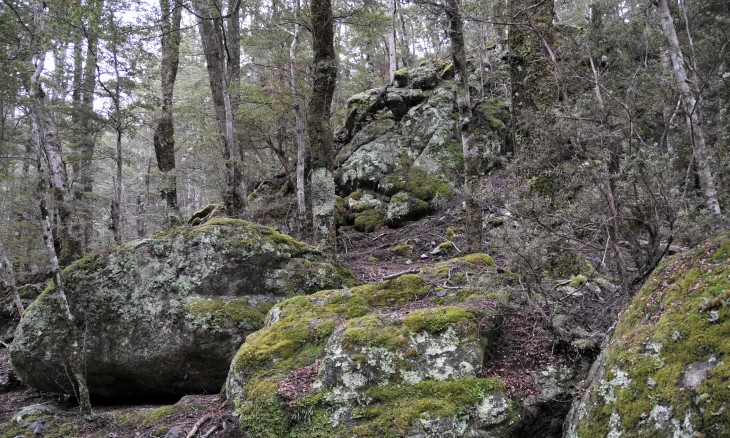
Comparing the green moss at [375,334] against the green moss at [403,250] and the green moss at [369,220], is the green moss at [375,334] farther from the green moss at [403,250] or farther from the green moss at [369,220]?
the green moss at [369,220]

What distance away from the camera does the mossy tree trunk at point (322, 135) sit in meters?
8.99

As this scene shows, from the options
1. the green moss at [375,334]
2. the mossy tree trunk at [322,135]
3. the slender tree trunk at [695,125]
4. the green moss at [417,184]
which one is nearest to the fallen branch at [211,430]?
the green moss at [375,334]

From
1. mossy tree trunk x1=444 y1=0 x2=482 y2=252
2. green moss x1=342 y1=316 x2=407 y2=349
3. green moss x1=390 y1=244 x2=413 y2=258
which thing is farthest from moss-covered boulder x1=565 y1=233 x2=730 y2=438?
green moss x1=390 y1=244 x2=413 y2=258

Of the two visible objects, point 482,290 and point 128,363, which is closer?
point 482,290

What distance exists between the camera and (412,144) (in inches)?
586

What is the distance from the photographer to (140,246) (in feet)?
23.5

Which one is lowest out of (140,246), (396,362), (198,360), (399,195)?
(198,360)

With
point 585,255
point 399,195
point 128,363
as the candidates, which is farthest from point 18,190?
point 585,255

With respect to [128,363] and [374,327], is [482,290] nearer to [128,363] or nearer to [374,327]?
[374,327]

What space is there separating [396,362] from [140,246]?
5.40m

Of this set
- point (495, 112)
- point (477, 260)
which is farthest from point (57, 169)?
point (495, 112)

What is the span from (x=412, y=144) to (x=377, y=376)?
11979 mm

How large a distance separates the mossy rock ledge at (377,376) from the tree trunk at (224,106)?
266 inches

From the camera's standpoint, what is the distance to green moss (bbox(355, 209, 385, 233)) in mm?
13375
